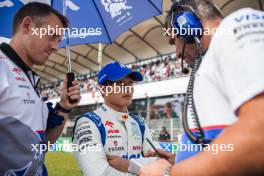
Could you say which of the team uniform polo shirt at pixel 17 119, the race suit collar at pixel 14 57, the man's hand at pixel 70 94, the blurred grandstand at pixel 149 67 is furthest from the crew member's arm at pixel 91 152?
the blurred grandstand at pixel 149 67

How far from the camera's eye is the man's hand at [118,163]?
2.50 meters

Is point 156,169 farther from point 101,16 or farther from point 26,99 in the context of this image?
point 101,16

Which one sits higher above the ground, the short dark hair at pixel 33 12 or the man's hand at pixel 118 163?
the short dark hair at pixel 33 12

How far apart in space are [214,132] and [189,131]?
175mm

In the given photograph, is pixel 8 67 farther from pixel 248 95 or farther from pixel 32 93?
pixel 248 95

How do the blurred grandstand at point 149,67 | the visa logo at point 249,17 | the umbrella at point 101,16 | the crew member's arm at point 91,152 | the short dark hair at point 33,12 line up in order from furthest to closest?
the blurred grandstand at point 149,67 < the umbrella at point 101,16 < the crew member's arm at point 91,152 < the short dark hair at point 33,12 < the visa logo at point 249,17

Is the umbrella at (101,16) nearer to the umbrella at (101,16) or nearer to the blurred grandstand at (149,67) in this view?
the umbrella at (101,16)

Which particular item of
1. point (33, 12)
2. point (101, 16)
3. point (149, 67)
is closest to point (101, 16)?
point (101, 16)

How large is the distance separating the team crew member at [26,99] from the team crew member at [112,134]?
0.27 metres

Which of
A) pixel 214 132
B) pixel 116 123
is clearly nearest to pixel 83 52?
pixel 116 123

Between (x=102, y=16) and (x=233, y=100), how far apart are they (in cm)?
276

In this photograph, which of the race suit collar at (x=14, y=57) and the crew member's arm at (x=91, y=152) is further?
the crew member's arm at (x=91, y=152)

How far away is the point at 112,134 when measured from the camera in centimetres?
273

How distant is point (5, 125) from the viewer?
194 centimetres
